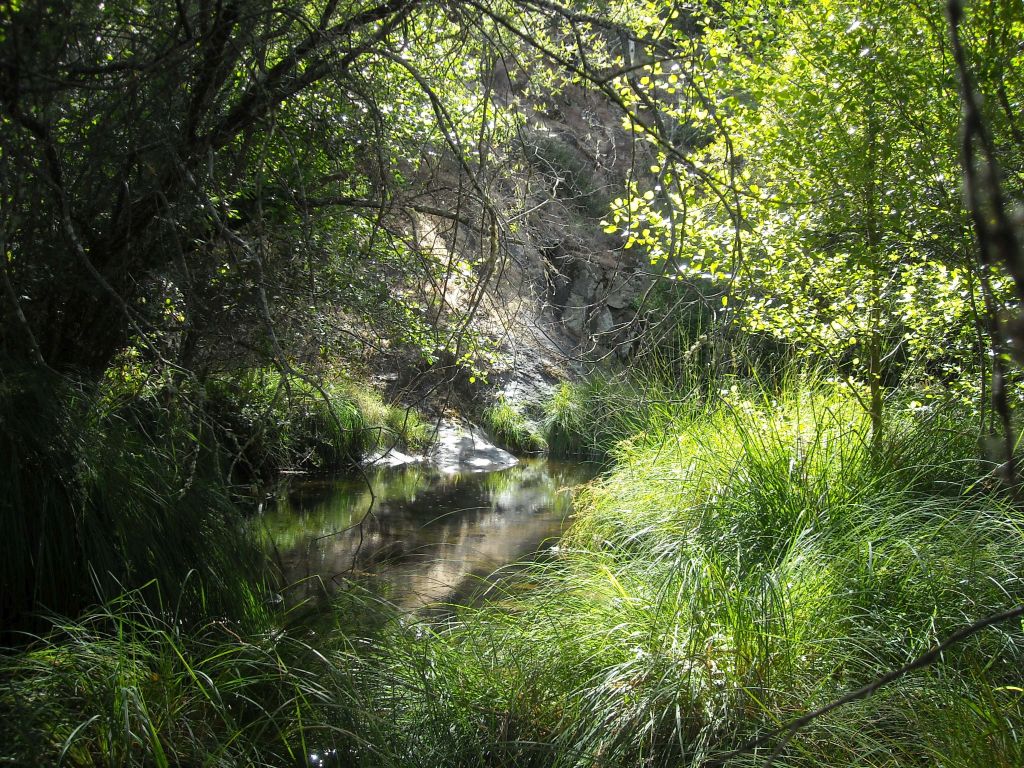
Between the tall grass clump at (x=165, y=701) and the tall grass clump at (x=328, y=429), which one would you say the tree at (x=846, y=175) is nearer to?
the tall grass clump at (x=165, y=701)

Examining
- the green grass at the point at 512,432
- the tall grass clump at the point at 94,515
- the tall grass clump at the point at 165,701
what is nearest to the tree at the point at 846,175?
the tall grass clump at the point at 165,701

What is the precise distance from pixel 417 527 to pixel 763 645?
4.48 metres

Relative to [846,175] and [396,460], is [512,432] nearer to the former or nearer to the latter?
[396,460]

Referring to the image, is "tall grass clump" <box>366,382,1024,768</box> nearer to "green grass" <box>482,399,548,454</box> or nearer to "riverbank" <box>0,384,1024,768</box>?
"riverbank" <box>0,384,1024,768</box>

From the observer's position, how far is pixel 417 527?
6750 mm

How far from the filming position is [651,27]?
12.6ft

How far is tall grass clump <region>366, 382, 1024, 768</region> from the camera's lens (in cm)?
229

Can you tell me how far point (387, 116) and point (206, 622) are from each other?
2.25 metres

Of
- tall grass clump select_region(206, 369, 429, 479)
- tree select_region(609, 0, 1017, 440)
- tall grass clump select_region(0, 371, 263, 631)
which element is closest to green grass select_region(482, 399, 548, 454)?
tall grass clump select_region(206, 369, 429, 479)

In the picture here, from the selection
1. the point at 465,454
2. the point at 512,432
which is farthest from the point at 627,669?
the point at 512,432

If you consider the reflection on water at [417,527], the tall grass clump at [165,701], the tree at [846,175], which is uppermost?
the tree at [846,175]

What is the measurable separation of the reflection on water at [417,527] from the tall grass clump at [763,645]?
47.1 inches

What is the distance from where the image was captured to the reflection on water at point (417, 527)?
5191 mm

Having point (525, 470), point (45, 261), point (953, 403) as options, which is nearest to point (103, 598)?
point (45, 261)
